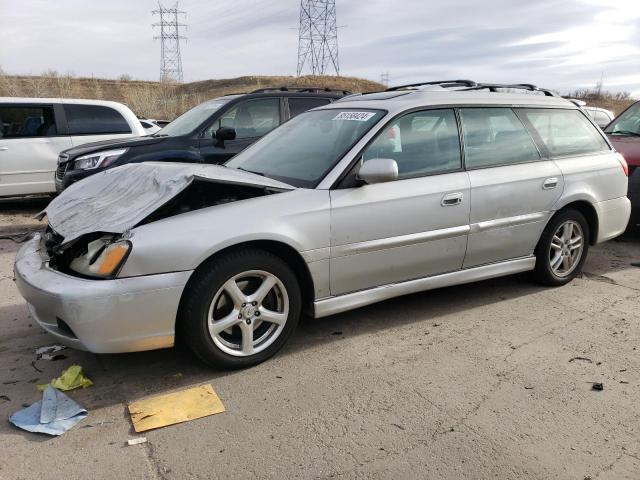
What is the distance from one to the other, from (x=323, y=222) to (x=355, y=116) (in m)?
1.05

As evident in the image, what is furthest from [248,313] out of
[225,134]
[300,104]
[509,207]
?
[300,104]

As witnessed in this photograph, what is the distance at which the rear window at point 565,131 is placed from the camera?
4.85 m

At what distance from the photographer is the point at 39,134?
862 cm

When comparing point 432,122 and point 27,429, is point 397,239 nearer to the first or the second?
point 432,122

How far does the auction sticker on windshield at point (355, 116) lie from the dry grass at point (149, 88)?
23.0 metres

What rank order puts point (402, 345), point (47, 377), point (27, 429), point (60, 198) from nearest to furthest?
point (27, 429), point (47, 377), point (402, 345), point (60, 198)

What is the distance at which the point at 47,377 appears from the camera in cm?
341

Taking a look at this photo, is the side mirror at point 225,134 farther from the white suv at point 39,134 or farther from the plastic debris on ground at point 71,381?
the plastic debris on ground at point 71,381

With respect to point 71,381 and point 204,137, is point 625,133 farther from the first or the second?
point 71,381

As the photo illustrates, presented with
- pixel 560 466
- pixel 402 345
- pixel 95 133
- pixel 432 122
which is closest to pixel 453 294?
pixel 402 345

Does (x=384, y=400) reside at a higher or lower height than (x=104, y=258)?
lower

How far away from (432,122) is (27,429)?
129 inches

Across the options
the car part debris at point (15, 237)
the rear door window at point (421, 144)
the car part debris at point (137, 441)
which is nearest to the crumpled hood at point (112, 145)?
the car part debris at point (15, 237)

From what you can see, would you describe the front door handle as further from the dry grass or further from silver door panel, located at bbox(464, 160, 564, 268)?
the dry grass
